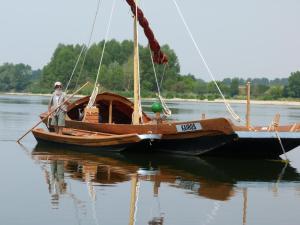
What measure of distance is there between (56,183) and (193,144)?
601 centimetres

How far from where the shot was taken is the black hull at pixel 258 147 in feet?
55.5

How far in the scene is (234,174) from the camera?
589 inches

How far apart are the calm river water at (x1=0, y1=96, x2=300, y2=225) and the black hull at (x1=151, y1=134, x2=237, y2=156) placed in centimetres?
31

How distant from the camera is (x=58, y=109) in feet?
65.1

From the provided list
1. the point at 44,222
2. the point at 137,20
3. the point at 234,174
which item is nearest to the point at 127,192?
the point at 44,222

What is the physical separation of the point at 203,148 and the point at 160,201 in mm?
6851

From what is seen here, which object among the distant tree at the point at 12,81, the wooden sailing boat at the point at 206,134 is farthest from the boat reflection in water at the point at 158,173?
the distant tree at the point at 12,81

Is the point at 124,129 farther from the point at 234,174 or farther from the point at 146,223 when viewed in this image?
the point at 146,223

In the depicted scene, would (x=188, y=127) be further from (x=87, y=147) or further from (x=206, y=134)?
(x=87, y=147)

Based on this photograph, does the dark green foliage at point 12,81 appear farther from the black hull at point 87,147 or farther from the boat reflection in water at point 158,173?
the boat reflection in water at point 158,173

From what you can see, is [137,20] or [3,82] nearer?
[137,20]

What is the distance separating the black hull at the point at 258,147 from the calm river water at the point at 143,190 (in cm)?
42

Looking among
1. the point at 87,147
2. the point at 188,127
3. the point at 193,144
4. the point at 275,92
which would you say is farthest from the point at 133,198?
the point at 275,92

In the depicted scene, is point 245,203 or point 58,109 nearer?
point 245,203
